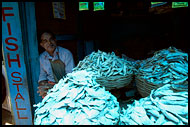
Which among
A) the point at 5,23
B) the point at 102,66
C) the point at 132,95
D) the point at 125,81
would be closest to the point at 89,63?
the point at 102,66

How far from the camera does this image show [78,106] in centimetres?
71

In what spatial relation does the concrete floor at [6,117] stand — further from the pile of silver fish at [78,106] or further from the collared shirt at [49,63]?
the pile of silver fish at [78,106]

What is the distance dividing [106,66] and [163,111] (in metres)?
0.68

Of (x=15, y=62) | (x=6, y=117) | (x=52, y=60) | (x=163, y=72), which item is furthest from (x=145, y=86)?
(x=6, y=117)

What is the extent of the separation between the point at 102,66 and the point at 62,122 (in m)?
0.70

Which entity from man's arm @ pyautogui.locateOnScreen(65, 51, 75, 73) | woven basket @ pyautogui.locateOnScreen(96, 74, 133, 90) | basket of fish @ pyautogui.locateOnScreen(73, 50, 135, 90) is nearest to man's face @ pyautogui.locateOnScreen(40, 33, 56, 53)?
man's arm @ pyautogui.locateOnScreen(65, 51, 75, 73)

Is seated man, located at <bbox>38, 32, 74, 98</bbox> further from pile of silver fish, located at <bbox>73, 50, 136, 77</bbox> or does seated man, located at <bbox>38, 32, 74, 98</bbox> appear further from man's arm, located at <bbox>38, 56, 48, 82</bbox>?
pile of silver fish, located at <bbox>73, 50, 136, 77</bbox>

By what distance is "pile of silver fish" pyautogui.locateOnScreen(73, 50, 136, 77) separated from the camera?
1153 millimetres

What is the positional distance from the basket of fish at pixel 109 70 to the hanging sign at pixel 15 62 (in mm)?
958

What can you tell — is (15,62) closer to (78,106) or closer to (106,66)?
(106,66)

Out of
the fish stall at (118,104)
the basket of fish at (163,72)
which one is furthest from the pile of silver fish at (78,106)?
the basket of fish at (163,72)

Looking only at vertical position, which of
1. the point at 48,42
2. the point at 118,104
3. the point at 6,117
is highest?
the point at 48,42

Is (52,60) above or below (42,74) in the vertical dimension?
above

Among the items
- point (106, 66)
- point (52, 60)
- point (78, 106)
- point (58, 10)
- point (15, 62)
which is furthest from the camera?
point (58, 10)
